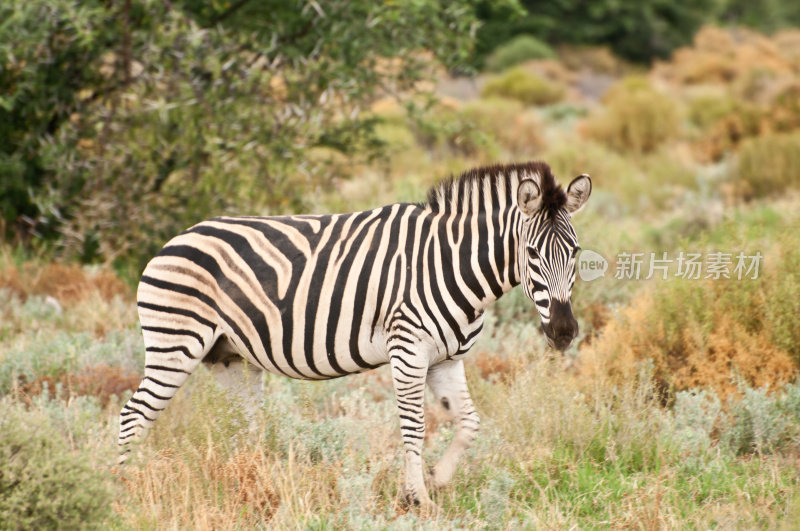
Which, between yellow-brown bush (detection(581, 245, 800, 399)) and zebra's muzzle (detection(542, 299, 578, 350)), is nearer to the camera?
zebra's muzzle (detection(542, 299, 578, 350))

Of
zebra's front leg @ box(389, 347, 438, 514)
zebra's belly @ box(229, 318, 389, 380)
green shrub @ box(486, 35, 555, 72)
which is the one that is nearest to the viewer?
zebra's front leg @ box(389, 347, 438, 514)

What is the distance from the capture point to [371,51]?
982 cm

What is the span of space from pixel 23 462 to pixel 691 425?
4.03 meters

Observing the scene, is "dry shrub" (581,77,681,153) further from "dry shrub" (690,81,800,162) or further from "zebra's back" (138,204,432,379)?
"zebra's back" (138,204,432,379)

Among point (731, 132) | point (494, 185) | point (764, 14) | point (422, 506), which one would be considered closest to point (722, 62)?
point (731, 132)

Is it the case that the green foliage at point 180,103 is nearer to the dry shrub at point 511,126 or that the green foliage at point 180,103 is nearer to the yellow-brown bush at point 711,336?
the yellow-brown bush at point 711,336

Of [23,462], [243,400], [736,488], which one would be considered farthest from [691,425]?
[23,462]

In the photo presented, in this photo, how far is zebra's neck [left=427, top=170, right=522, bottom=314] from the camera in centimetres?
473

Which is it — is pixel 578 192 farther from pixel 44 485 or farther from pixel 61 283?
pixel 61 283

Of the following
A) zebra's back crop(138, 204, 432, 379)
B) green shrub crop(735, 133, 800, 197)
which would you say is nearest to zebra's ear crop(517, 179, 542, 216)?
zebra's back crop(138, 204, 432, 379)

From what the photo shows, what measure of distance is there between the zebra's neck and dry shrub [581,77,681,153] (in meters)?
14.2

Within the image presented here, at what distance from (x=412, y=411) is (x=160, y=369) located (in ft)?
5.18

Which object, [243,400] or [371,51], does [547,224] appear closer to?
[243,400]

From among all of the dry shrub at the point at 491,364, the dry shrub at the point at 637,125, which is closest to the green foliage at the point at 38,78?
the dry shrub at the point at 491,364
